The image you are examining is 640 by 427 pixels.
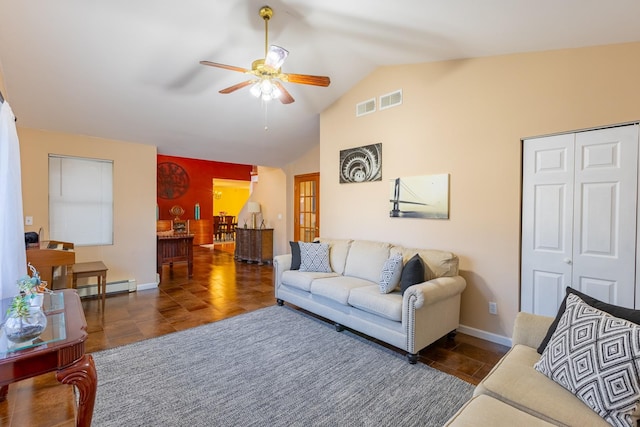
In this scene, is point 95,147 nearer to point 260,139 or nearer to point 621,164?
point 260,139

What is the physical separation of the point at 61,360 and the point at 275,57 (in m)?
2.41

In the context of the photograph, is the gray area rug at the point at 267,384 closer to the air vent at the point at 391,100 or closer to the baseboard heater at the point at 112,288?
the baseboard heater at the point at 112,288

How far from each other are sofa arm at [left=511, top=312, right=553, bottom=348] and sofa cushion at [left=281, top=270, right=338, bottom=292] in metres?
2.18

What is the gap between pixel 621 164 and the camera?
248 cm

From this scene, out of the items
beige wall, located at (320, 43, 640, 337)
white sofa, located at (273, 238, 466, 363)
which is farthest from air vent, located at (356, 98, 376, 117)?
white sofa, located at (273, 238, 466, 363)

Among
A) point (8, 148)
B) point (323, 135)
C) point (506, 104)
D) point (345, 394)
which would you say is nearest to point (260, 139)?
point (323, 135)

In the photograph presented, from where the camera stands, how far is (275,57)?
2.41 metres

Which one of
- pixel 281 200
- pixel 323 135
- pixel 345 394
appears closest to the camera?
pixel 345 394

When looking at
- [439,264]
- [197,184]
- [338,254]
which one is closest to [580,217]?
[439,264]

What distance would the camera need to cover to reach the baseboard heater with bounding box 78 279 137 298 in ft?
14.8

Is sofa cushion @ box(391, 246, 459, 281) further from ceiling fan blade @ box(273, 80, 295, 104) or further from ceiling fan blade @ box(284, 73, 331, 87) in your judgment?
ceiling fan blade @ box(273, 80, 295, 104)

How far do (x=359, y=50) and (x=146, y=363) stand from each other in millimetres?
4035

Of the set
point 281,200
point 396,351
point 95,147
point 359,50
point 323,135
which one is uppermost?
point 359,50

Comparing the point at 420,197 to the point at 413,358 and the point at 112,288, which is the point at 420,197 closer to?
the point at 413,358
